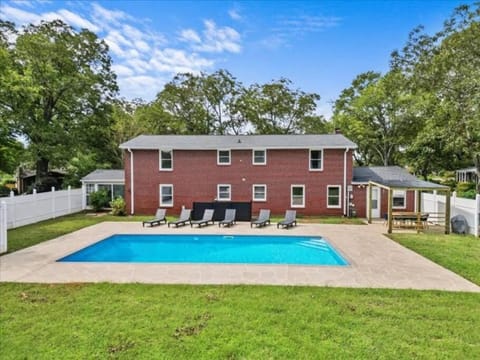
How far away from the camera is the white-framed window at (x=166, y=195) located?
19.8m

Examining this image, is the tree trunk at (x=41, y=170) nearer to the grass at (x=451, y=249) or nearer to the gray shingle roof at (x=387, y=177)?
the gray shingle roof at (x=387, y=177)

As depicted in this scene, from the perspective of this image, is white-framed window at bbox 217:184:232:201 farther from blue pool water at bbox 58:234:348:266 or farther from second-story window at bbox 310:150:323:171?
blue pool water at bbox 58:234:348:266

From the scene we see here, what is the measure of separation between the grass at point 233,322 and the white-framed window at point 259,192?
42.8 feet

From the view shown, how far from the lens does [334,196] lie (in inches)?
753

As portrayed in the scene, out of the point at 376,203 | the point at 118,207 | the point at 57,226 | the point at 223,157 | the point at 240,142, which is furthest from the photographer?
the point at 240,142

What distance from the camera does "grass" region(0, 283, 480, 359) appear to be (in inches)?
160

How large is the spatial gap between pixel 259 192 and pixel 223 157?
349 cm

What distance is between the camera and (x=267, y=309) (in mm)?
5371

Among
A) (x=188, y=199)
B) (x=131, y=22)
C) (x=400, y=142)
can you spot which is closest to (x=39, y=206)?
(x=188, y=199)

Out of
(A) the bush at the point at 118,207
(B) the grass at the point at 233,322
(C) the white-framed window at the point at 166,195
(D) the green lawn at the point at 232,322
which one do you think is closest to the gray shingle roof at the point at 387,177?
(C) the white-framed window at the point at 166,195

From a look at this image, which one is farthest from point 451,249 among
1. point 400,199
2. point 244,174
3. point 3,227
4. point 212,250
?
point 3,227

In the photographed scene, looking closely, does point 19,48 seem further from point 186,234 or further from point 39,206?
point 186,234

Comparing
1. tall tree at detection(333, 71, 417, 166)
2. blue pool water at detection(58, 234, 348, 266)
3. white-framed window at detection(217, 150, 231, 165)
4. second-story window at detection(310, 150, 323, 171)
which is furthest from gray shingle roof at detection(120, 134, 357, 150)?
tall tree at detection(333, 71, 417, 166)

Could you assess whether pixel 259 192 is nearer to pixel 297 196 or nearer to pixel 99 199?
pixel 297 196
